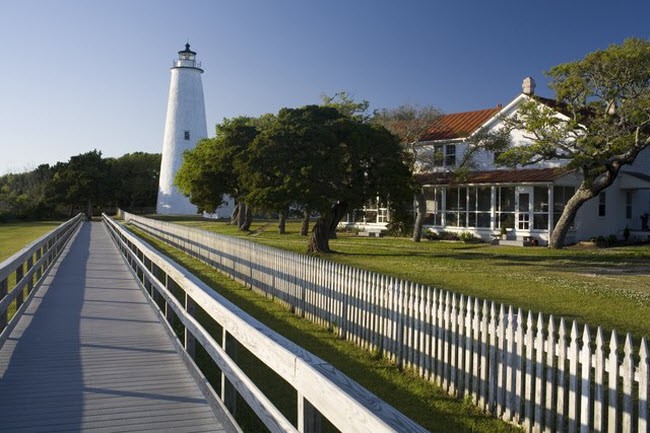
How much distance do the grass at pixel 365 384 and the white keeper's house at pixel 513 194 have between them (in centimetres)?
2185

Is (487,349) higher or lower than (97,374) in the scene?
higher

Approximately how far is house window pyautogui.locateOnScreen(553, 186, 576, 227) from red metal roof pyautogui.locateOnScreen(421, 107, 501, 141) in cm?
619

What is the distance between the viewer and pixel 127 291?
11.4 metres

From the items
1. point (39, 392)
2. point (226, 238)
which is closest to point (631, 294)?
point (226, 238)

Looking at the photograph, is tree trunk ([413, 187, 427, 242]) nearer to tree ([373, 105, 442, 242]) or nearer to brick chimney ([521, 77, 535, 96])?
tree ([373, 105, 442, 242])

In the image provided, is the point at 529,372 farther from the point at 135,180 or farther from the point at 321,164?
the point at 135,180

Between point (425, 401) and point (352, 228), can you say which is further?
point (352, 228)

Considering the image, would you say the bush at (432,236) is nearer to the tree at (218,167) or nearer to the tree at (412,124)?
the tree at (412,124)

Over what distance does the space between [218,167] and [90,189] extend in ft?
144

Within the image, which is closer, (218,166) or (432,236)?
(218,166)

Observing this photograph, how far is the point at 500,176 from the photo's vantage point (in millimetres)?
31578

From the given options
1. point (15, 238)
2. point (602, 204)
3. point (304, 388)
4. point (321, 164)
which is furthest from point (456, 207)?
point (304, 388)

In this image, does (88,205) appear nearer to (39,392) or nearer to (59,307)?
(59,307)

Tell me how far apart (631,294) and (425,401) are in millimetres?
9501
